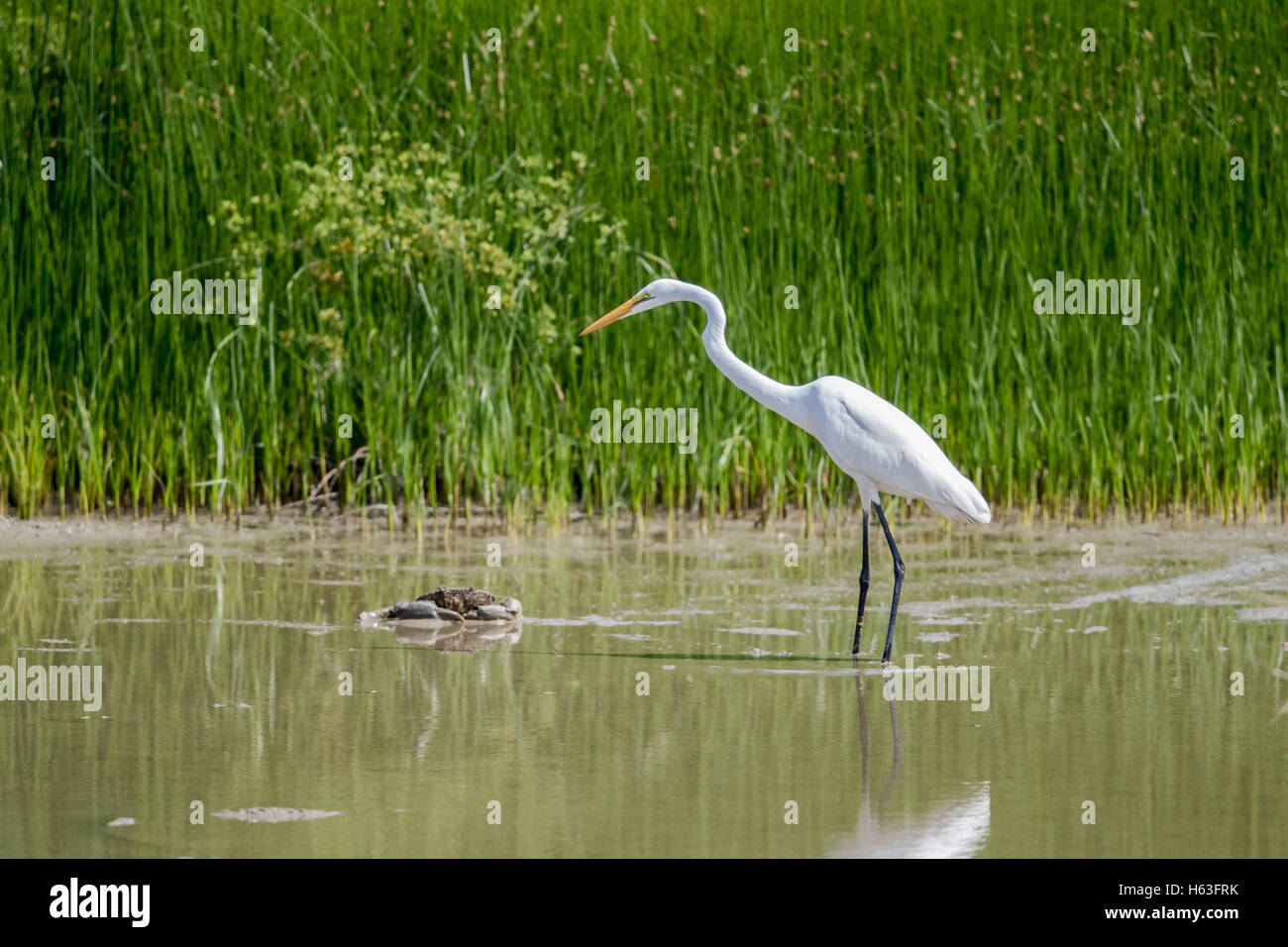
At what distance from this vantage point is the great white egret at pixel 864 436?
7281 mm

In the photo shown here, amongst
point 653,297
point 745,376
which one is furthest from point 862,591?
point 653,297

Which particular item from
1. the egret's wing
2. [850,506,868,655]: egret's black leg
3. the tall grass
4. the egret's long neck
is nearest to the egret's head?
the egret's long neck

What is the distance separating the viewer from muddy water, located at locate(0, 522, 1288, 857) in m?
4.65

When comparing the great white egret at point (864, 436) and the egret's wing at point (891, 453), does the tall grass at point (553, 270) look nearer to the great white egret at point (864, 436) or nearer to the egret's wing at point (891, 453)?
the great white egret at point (864, 436)

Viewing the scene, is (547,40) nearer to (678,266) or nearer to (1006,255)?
(678,266)

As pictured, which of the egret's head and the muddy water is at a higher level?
the egret's head

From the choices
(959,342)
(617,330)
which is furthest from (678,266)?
(959,342)

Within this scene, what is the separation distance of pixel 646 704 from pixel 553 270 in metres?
4.85

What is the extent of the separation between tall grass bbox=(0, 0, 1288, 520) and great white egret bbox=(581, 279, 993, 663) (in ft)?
7.25

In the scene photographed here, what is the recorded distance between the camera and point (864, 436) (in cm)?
732

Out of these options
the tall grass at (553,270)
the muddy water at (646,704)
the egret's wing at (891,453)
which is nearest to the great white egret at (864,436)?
the egret's wing at (891,453)

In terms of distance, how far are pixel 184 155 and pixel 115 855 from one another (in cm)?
671

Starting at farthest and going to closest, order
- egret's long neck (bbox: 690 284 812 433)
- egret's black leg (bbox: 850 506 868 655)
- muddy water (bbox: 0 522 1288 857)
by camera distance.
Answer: egret's long neck (bbox: 690 284 812 433)
egret's black leg (bbox: 850 506 868 655)
muddy water (bbox: 0 522 1288 857)

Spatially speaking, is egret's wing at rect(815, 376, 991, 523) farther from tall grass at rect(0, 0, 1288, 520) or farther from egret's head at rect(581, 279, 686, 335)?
tall grass at rect(0, 0, 1288, 520)
